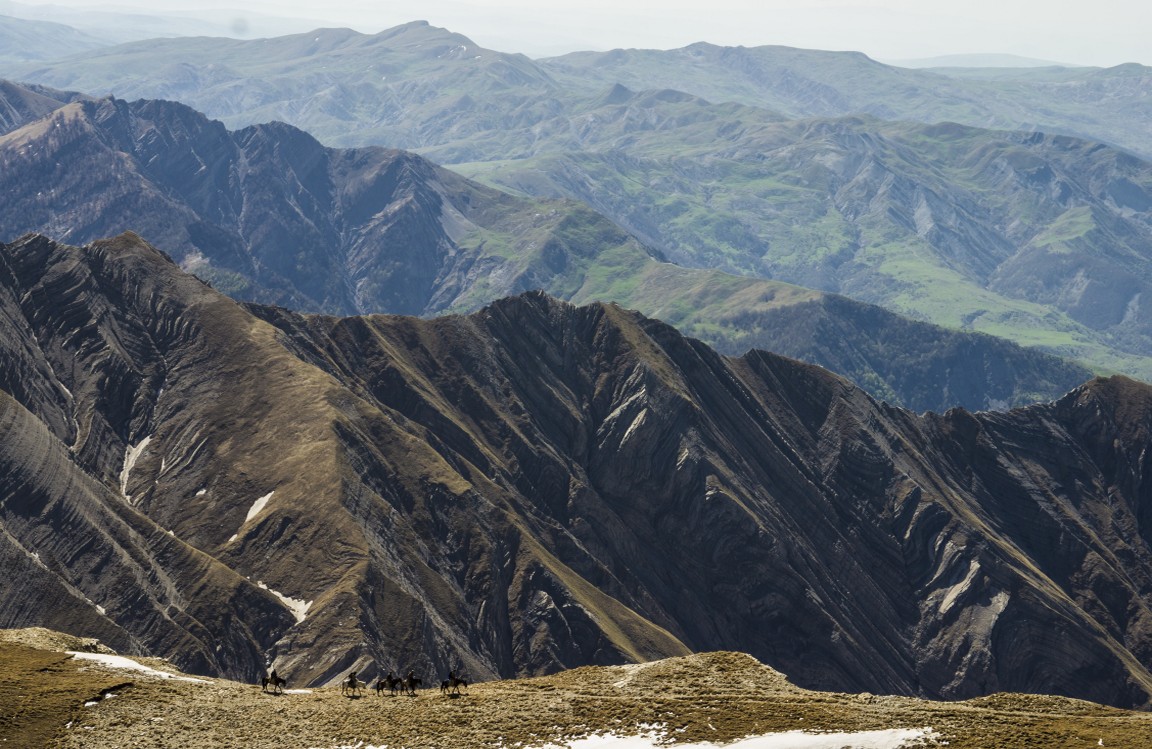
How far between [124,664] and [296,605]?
89.5m

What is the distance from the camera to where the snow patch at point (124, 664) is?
90.6m

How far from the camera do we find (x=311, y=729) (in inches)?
3120

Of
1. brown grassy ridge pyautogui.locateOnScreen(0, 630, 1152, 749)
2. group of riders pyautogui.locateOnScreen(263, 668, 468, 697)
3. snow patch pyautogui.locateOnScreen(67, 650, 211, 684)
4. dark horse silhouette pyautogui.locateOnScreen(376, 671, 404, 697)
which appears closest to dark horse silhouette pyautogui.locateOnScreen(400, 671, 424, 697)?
group of riders pyautogui.locateOnScreen(263, 668, 468, 697)

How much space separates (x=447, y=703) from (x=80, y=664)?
2765 centimetres

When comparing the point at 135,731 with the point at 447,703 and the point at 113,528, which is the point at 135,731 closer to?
the point at 447,703

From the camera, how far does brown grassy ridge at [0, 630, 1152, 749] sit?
76062 mm

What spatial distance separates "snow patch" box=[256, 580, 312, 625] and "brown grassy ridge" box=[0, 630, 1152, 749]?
3526 inches

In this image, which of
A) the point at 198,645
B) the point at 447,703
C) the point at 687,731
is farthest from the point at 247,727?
the point at 198,645

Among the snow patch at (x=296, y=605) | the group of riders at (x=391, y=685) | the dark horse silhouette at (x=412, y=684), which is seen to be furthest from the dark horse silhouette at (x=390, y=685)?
the snow patch at (x=296, y=605)

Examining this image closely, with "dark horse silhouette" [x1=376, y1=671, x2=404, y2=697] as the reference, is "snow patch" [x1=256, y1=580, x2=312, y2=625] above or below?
below

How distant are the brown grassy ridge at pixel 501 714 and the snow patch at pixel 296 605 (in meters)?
89.6

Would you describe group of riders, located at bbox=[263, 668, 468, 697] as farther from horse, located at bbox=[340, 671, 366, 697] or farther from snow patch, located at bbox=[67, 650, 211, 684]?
snow patch, located at bbox=[67, 650, 211, 684]

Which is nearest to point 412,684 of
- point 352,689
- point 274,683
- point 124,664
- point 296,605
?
point 352,689

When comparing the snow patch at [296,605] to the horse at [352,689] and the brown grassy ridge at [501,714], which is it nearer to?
the brown grassy ridge at [501,714]
